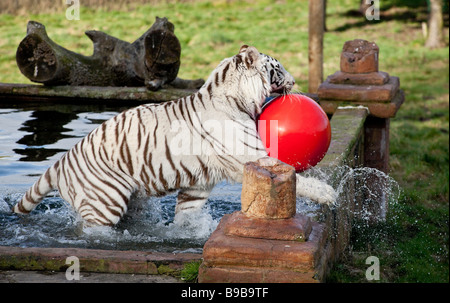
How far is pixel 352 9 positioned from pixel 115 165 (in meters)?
15.5

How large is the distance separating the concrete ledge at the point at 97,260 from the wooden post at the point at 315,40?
6366 mm

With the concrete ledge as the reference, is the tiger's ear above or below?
above

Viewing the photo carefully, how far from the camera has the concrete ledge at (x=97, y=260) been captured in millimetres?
3213

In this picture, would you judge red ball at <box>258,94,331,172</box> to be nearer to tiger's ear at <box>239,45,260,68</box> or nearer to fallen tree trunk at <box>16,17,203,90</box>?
tiger's ear at <box>239,45,260,68</box>

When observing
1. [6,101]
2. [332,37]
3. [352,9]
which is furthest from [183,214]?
[352,9]

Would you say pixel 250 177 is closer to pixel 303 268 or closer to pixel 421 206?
pixel 303 268

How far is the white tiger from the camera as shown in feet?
13.4

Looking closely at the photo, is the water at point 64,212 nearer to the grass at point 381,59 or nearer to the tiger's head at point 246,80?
the tiger's head at point 246,80

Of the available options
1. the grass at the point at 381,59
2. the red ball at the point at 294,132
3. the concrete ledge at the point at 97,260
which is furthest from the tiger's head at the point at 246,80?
the concrete ledge at the point at 97,260

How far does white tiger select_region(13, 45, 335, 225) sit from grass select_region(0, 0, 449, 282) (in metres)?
0.98

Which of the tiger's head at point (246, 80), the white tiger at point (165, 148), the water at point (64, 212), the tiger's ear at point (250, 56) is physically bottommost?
the water at point (64, 212)

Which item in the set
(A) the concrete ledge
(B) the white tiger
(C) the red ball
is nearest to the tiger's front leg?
Answer: (B) the white tiger

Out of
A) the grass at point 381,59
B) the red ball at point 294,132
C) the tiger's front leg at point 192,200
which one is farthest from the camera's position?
the grass at point 381,59
